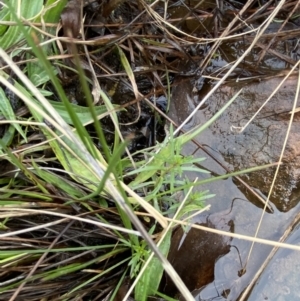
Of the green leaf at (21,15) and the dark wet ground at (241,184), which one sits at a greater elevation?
the green leaf at (21,15)

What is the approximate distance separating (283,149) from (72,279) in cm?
67

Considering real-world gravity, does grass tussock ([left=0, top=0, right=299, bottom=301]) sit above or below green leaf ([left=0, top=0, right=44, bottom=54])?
below

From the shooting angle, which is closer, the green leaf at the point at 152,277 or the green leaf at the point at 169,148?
the green leaf at the point at 169,148

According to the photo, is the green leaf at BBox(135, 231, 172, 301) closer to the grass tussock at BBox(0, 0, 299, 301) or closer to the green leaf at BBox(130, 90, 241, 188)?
the grass tussock at BBox(0, 0, 299, 301)

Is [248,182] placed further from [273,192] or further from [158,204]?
[158,204]

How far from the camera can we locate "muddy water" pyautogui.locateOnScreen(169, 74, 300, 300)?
1147 mm

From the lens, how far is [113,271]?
121cm

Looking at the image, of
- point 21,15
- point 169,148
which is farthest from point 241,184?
point 21,15

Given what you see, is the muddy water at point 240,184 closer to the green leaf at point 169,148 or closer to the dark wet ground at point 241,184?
the dark wet ground at point 241,184

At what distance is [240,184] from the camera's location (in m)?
1.20

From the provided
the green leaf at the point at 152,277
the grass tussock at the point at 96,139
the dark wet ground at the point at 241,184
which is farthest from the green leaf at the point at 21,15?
the green leaf at the point at 152,277

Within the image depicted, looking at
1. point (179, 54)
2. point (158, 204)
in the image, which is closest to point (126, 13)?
point (179, 54)

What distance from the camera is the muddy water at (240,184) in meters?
1.15

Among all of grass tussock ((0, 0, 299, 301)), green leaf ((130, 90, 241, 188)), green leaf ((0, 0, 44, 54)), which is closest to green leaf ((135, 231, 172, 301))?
grass tussock ((0, 0, 299, 301))
